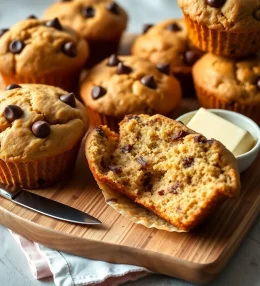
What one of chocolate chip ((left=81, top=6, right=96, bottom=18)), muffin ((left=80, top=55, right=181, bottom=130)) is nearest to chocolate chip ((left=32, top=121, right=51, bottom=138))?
muffin ((left=80, top=55, right=181, bottom=130))

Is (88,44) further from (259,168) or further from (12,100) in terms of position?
(259,168)

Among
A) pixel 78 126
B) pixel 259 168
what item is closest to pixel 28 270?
pixel 78 126

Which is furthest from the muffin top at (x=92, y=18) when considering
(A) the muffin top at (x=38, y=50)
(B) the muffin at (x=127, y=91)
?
(B) the muffin at (x=127, y=91)

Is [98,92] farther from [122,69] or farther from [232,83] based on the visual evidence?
[232,83]

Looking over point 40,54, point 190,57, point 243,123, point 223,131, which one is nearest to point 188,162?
point 223,131

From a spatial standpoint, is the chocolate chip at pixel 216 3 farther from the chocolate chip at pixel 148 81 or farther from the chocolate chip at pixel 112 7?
the chocolate chip at pixel 112 7
